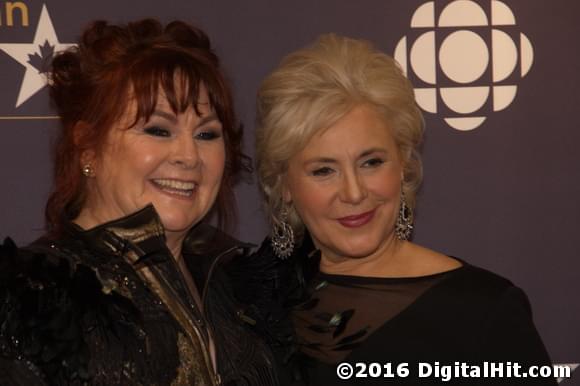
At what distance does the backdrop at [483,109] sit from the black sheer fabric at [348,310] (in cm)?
51

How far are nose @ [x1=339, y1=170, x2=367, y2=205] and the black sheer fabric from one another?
0.72ft

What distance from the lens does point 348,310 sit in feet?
6.99

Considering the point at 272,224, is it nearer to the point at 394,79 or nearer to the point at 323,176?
the point at 323,176

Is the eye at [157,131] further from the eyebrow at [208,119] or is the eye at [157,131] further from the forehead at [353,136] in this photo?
the forehead at [353,136]

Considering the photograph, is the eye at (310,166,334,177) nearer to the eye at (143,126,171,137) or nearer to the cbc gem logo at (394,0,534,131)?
the eye at (143,126,171,137)

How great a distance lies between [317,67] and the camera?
2.18 m

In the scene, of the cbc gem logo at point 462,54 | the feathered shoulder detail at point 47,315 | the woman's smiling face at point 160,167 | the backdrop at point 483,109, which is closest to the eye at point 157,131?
the woman's smiling face at point 160,167

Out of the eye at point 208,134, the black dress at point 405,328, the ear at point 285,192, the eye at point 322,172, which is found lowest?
the black dress at point 405,328

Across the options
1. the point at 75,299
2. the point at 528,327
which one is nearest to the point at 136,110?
the point at 75,299

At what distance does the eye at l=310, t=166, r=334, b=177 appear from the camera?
213 centimetres

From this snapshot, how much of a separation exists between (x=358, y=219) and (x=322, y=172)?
5.8 inches

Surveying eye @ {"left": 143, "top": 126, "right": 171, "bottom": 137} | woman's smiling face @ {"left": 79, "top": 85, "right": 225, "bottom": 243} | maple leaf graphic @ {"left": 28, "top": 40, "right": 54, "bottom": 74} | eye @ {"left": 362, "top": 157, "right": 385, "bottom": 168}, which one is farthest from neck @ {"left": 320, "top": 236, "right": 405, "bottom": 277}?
maple leaf graphic @ {"left": 28, "top": 40, "right": 54, "bottom": 74}

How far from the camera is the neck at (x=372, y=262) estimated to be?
2205 mm

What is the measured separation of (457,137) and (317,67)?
632 millimetres
